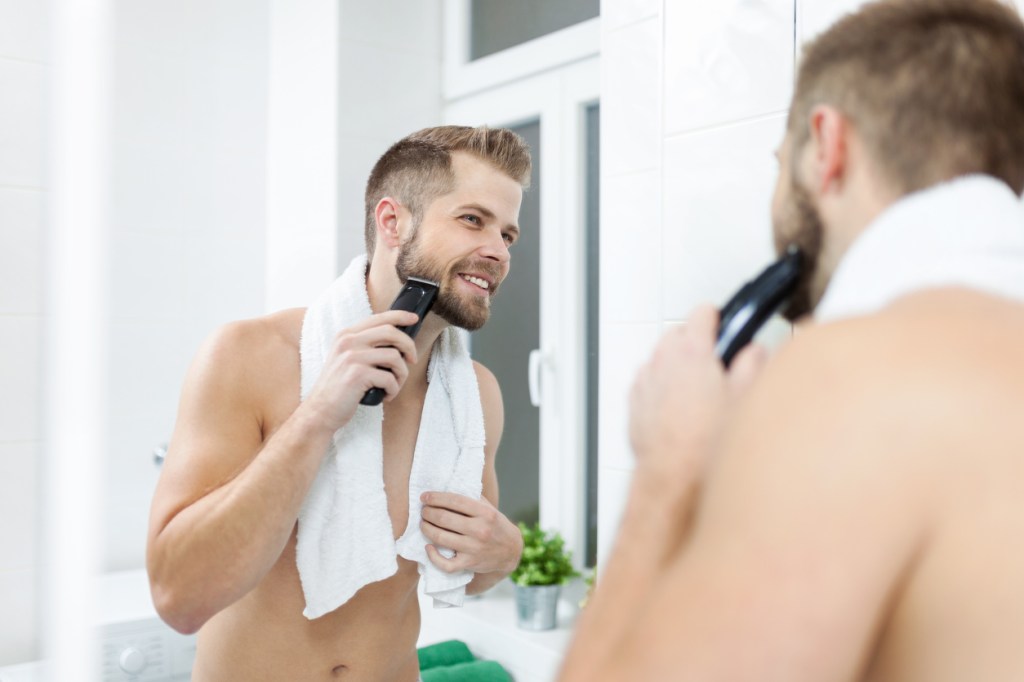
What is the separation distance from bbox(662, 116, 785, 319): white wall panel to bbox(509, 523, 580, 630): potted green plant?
0.28m

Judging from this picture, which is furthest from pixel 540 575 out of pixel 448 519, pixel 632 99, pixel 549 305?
pixel 632 99

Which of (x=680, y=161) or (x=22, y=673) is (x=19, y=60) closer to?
(x=22, y=673)

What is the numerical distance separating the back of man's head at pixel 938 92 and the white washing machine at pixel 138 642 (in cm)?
63

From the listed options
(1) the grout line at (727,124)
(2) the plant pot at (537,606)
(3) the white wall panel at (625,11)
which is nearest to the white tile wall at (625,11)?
(3) the white wall panel at (625,11)

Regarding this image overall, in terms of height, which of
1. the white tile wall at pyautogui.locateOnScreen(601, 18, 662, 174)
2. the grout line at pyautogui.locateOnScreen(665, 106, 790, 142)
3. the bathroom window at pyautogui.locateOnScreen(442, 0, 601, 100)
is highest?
the bathroom window at pyautogui.locateOnScreen(442, 0, 601, 100)

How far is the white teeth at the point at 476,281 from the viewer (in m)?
0.72

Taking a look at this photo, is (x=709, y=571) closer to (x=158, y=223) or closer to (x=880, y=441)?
(x=880, y=441)

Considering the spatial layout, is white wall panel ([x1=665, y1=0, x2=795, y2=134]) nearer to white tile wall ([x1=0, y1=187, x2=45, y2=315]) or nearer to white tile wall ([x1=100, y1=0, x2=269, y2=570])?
white tile wall ([x1=100, y1=0, x2=269, y2=570])

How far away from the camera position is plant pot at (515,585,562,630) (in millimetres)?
774

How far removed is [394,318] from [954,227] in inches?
17.5

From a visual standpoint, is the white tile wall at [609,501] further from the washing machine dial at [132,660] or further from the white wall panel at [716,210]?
the washing machine dial at [132,660]

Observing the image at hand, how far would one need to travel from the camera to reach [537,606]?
0.79 meters

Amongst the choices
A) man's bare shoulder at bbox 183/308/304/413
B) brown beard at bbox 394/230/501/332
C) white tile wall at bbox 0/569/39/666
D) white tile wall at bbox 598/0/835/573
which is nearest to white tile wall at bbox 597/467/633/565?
white tile wall at bbox 598/0/835/573

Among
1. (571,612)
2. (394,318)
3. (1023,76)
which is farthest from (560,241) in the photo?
(1023,76)
